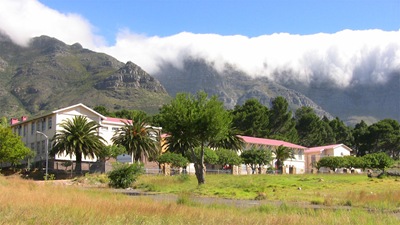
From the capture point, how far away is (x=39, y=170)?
62.8 meters

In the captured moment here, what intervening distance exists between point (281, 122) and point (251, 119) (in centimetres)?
1013

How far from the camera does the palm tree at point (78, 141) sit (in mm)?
60938

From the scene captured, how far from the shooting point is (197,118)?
41.9 m

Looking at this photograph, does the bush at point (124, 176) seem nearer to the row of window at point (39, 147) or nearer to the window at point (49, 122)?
the window at point (49, 122)

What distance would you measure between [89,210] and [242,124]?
3857 inches

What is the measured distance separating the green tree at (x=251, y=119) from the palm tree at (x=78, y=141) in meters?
50.4

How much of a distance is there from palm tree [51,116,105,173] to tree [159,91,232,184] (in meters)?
21.2

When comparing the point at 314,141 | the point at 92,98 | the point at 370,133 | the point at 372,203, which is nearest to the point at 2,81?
the point at 92,98

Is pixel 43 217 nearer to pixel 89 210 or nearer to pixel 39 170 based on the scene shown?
pixel 89 210

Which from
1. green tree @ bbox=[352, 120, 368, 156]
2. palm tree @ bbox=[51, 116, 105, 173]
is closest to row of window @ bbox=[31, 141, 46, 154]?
palm tree @ bbox=[51, 116, 105, 173]

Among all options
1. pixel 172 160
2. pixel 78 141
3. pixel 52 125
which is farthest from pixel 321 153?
pixel 78 141

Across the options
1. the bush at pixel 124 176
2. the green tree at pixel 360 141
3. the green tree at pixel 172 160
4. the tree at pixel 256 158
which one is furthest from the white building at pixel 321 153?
the bush at pixel 124 176

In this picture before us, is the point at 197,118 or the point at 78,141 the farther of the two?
the point at 78,141

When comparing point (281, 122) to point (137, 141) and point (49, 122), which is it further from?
point (49, 122)
